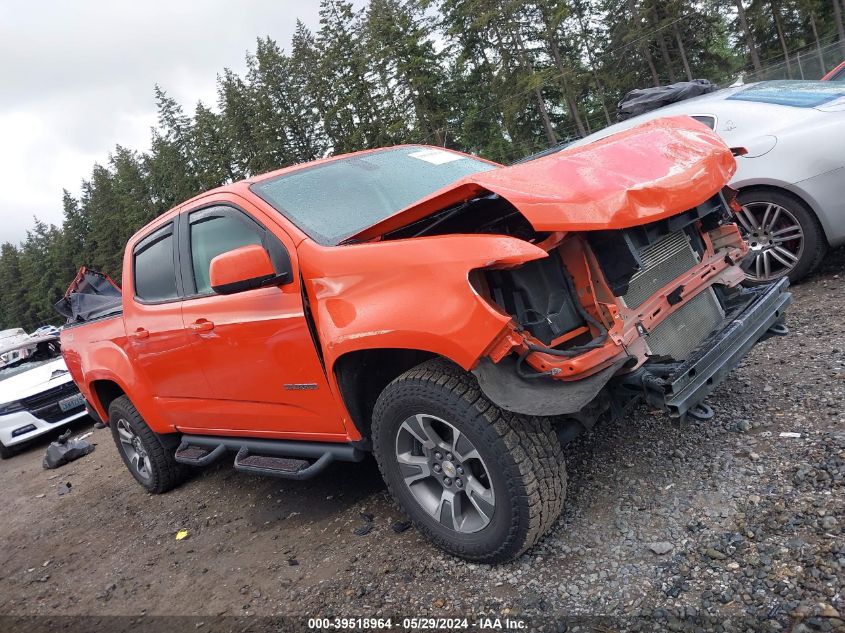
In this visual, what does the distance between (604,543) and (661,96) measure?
4.98m

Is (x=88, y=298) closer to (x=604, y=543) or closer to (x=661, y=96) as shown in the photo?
(x=604, y=543)

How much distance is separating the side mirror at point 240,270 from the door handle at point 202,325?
0.68 metres

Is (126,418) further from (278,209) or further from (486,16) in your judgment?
(486,16)

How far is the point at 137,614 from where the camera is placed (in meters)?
3.35

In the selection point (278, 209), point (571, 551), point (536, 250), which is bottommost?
point (571, 551)

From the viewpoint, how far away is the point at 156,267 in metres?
4.32

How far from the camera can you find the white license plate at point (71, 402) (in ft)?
30.3

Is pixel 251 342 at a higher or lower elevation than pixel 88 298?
lower

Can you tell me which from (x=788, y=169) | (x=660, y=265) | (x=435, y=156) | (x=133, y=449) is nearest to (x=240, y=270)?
(x=435, y=156)

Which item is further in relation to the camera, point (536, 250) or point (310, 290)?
point (310, 290)

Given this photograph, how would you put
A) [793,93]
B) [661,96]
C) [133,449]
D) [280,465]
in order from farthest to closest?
[661,96] → [133,449] → [793,93] → [280,465]

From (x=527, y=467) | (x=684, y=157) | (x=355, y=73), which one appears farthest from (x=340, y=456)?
(x=355, y=73)

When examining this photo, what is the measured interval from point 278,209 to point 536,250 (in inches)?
65.6

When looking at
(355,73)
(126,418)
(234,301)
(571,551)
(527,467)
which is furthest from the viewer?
(355,73)
